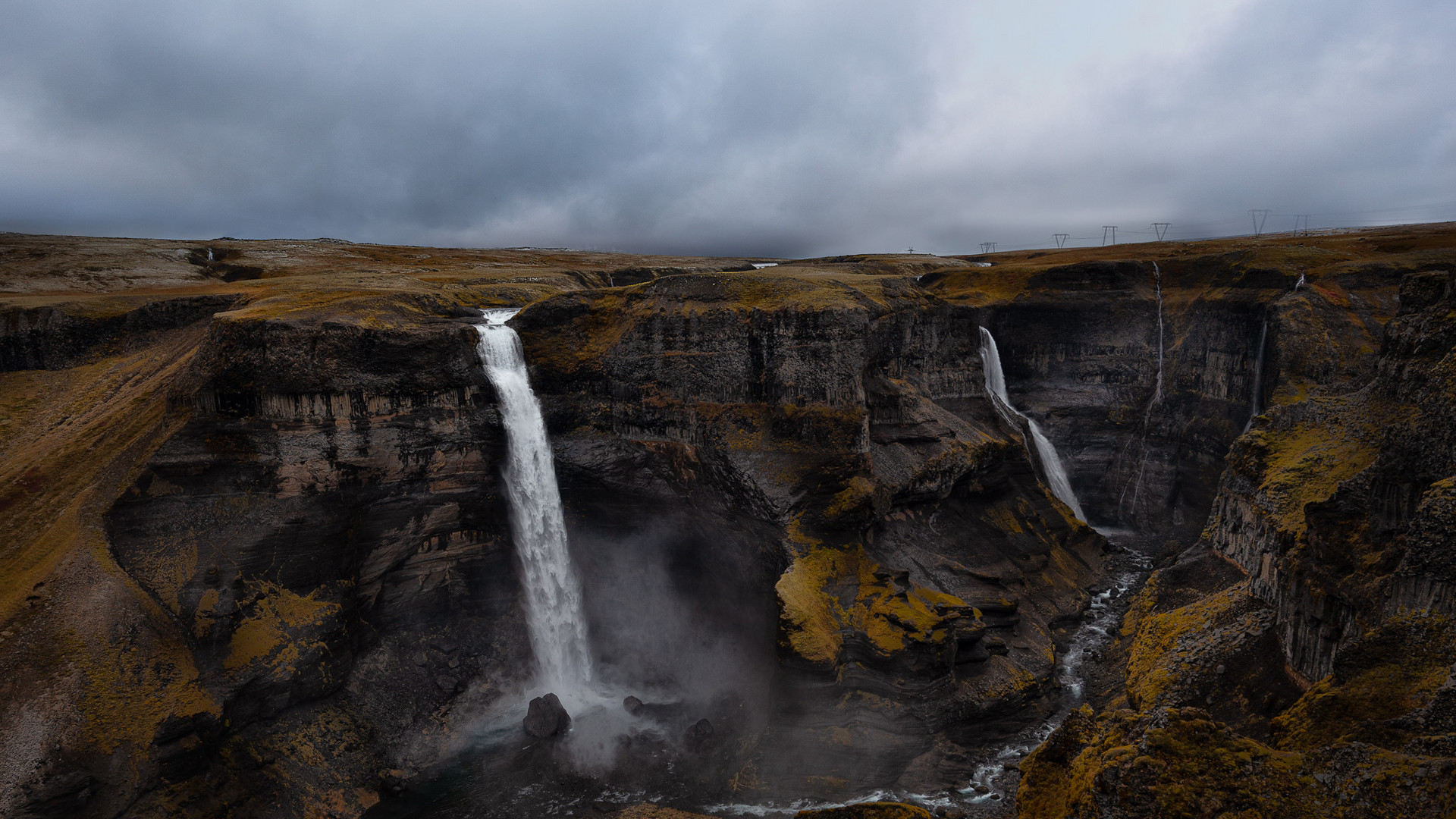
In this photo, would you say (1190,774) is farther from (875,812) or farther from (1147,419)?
(1147,419)

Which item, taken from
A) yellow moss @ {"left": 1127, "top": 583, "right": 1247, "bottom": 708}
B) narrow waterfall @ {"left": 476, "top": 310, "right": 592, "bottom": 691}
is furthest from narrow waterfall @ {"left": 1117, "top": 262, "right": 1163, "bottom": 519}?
narrow waterfall @ {"left": 476, "top": 310, "right": 592, "bottom": 691}

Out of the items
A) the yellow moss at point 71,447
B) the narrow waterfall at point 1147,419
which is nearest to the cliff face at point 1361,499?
the narrow waterfall at point 1147,419

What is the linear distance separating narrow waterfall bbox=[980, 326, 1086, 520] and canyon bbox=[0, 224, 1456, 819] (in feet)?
13.7

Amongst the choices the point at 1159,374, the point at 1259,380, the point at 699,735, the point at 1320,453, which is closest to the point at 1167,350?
the point at 1159,374

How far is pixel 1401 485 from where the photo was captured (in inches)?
525

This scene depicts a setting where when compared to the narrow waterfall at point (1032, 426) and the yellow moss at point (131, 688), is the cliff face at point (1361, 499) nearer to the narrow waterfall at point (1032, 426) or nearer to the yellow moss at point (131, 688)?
the narrow waterfall at point (1032, 426)

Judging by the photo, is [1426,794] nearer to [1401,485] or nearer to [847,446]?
[1401,485]

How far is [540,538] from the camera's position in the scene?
34.7 metres

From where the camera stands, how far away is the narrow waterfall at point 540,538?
33.9 meters

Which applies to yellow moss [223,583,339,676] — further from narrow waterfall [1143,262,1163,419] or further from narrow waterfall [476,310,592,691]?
narrow waterfall [1143,262,1163,419]

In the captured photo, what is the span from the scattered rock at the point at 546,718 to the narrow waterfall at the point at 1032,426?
34.2 m

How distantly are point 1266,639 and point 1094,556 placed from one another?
31298 mm

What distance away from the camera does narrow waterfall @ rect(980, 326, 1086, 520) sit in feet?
161

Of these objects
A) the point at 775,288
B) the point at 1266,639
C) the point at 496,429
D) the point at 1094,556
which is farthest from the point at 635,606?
the point at 1094,556
